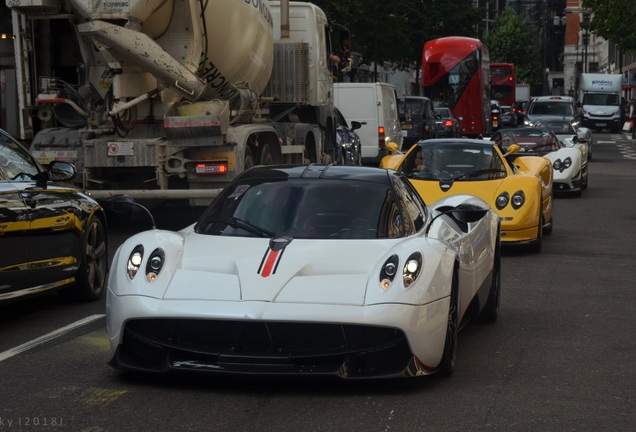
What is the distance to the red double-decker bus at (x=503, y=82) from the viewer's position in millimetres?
78500

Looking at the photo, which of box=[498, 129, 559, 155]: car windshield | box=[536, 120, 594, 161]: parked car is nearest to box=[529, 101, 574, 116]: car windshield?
box=[536, 120, 594, 161]: parked car

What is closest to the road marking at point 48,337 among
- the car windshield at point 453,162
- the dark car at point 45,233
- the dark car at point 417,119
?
the dark car at point 45,233

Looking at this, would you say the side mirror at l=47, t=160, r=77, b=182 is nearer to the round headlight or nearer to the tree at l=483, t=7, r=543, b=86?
the round headlight

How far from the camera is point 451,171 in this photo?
14891mm

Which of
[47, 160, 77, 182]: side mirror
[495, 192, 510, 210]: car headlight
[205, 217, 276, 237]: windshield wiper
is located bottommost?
[495, 192, 510, 210]: car headlight

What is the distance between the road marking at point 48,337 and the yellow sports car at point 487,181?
18.9ft

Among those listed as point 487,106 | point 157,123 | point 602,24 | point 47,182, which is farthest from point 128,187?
point 602,24

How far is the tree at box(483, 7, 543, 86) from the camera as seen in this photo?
→ 144250mm

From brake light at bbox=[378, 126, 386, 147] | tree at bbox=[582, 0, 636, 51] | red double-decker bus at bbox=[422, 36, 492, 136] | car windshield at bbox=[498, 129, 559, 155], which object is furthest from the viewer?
red double-decker bus at bbox=[422, 36, 492, 136]

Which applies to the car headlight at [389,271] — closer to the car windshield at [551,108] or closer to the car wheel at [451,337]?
the car wheel at [451,337]

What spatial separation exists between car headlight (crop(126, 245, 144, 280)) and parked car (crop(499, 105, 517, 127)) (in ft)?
203

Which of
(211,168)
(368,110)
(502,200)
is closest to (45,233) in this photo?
(502,200)

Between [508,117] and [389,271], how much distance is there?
66.1m

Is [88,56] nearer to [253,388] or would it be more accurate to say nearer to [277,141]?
[277,141]
